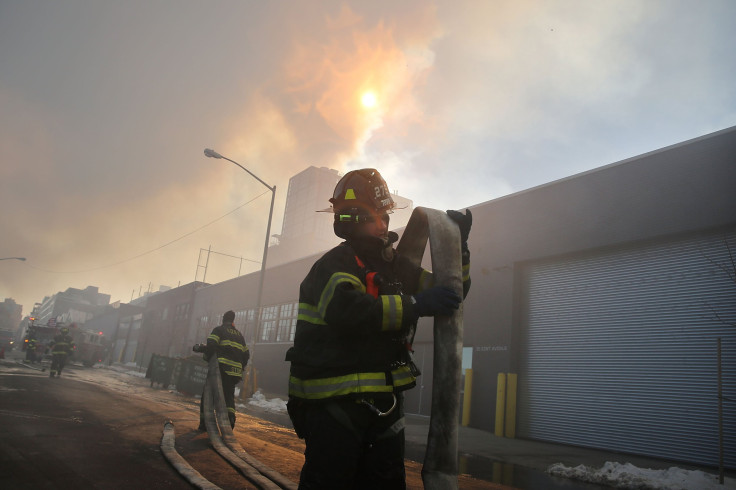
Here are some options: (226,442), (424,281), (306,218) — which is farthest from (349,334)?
(306,218)

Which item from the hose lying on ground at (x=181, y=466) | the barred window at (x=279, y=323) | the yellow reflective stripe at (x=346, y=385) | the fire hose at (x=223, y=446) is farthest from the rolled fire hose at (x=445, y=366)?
the barred window at (x=279, y=323)

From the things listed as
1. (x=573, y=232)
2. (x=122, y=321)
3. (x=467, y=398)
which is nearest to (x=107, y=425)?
(x=467, y=398)

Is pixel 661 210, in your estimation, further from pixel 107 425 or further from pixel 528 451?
pixel 107 425

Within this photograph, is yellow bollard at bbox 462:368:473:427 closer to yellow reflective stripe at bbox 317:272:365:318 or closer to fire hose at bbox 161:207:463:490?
fire hose at bbox 161:207:463:490

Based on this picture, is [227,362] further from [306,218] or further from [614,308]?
[306,218]

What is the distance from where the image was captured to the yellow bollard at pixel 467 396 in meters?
14.7

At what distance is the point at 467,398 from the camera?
585 inches

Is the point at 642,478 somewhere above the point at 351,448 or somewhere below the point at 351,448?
below

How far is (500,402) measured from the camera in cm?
1380

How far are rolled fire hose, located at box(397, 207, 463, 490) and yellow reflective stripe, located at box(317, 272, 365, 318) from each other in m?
0.45

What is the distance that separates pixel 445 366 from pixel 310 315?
720 millimetres

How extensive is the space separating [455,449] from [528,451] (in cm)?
976

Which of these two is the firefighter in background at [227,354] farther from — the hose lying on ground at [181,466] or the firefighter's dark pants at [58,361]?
the firefighter's dark pants at [58,361]

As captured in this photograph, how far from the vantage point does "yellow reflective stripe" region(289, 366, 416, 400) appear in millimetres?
2195
